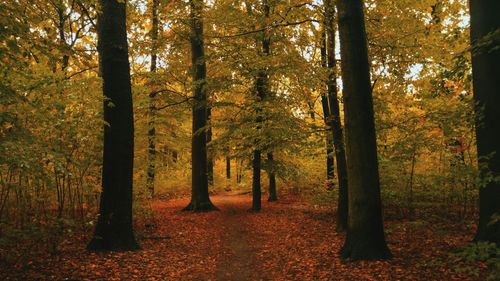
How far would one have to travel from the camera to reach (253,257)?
862cm

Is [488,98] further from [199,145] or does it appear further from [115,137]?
[199,145]

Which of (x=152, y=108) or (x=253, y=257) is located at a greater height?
(x=152, y=108)

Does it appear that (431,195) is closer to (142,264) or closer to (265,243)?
(265,243)

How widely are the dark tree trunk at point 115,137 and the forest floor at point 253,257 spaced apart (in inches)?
24.6

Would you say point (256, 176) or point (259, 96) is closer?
point (259, 96)

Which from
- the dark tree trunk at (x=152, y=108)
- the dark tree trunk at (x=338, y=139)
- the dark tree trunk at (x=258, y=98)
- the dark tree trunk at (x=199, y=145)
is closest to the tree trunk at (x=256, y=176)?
the dark tree trunk at (x=258, y=98)

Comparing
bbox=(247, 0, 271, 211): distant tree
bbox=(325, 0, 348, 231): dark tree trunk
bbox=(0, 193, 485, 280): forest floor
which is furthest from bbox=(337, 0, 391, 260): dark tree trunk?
bbox=(247, 0, 271, 211): distant tree

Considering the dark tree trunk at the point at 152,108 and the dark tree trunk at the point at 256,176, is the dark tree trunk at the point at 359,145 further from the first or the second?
the dark tree trunk at the point at 152,108

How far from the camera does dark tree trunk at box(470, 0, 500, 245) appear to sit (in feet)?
19.4

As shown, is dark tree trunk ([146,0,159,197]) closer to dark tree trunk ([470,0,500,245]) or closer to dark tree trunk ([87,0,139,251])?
dark tree trunk ([87,0,139,251])

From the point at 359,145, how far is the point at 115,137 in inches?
215

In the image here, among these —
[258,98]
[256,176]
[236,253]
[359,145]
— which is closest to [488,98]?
[359,145]

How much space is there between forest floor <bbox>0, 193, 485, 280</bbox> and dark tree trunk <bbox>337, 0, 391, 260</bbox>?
422mm

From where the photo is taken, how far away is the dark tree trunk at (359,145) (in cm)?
700
